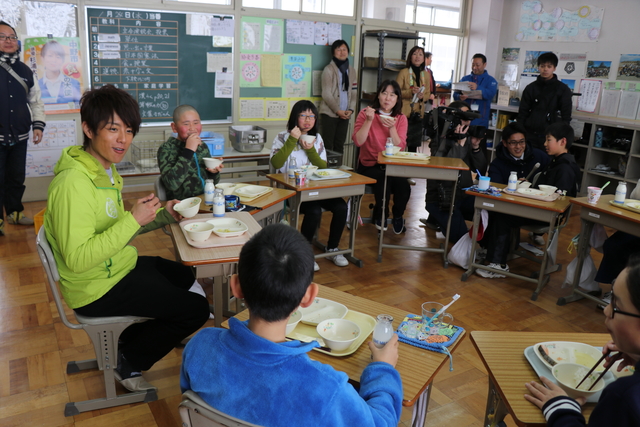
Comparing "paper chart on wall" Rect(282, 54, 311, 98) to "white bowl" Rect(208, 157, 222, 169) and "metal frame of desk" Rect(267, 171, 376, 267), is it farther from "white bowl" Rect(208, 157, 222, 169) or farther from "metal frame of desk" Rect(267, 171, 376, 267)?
"white bowl" Rect(208, 157, 222, 169)

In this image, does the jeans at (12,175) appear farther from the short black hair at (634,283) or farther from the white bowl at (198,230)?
the short black hair at (634,283)

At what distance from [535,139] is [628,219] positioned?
10.8 feet

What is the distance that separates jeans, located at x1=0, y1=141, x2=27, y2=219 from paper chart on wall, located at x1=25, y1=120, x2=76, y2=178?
62 centimetres

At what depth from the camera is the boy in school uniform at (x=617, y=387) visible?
3.47 ft

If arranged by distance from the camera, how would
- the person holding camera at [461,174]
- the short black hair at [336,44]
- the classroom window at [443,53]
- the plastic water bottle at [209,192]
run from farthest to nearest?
the classroom window at [443,53] → the short black hair at [336,44] → the person holding camera at [461,174] → the plastic water bottle at [209,192]

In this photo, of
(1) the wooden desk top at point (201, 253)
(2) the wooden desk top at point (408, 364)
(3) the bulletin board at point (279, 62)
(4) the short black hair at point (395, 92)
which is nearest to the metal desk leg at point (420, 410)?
(2) the wooden desk top at point (408, 364)

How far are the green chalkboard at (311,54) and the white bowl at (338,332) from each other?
471 cm

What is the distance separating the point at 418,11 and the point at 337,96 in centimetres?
220

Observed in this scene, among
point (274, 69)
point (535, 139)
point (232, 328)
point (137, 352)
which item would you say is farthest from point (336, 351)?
point (535, 139)

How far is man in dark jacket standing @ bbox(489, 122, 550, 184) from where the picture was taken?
13.8 ft

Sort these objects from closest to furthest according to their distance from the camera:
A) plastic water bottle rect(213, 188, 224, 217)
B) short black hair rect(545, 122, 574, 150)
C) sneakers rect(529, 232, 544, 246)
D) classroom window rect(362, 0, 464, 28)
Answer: plastic water bottle rect(213, 188, 224, 217)
short black hair rect(545, 122, 574, 150)
sneakers rect(529, 232, 544, 246)
classroom window rect(362, 0, 464, 28)

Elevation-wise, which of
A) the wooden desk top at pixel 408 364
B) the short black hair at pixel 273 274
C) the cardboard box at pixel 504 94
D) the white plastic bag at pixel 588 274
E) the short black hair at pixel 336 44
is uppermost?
the short black hair at pixel 336 44

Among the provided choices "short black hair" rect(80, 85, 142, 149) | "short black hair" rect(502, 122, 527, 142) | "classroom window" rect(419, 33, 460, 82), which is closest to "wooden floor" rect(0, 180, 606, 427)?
"short black hair" rect(502, 122, 527, 142)

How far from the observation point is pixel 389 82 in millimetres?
4504
